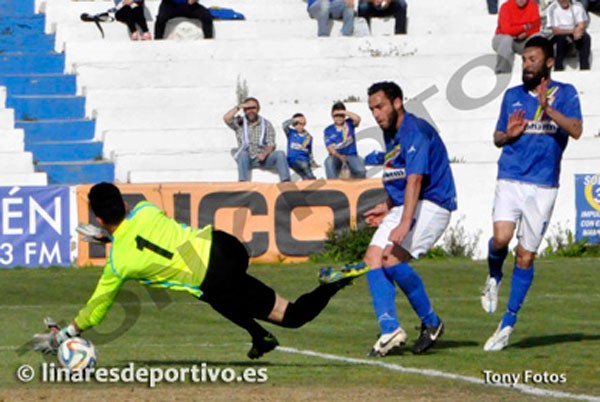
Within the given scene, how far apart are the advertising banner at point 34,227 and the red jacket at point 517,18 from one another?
975cm

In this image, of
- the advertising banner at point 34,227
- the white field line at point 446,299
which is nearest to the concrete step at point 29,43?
the advertising banner at point 34,227

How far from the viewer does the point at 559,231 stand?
70.8ft

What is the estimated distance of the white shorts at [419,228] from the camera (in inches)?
425

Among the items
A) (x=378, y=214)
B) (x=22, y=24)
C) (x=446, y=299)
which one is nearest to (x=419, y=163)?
(x=378, y=214)

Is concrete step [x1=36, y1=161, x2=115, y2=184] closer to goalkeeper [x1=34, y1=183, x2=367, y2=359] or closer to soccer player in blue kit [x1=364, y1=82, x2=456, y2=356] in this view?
soccer player in blue kit [x1=364, y1=82, x2=456, y2=356]

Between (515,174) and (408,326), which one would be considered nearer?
(515,174)

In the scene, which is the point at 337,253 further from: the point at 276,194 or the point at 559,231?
the point at 559,231

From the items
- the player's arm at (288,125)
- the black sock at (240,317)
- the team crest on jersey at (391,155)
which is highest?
the team crest on jersey at (391,155)

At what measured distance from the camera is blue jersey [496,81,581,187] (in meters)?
11.2

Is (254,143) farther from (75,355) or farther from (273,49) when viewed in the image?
(75,355)

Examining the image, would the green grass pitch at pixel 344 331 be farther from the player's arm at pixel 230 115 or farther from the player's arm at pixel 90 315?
the player's arm at pixel 230 115

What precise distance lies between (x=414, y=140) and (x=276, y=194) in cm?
1043

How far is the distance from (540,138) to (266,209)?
1003cm

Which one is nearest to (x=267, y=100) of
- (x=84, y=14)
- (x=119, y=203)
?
(x=84, y=14)
